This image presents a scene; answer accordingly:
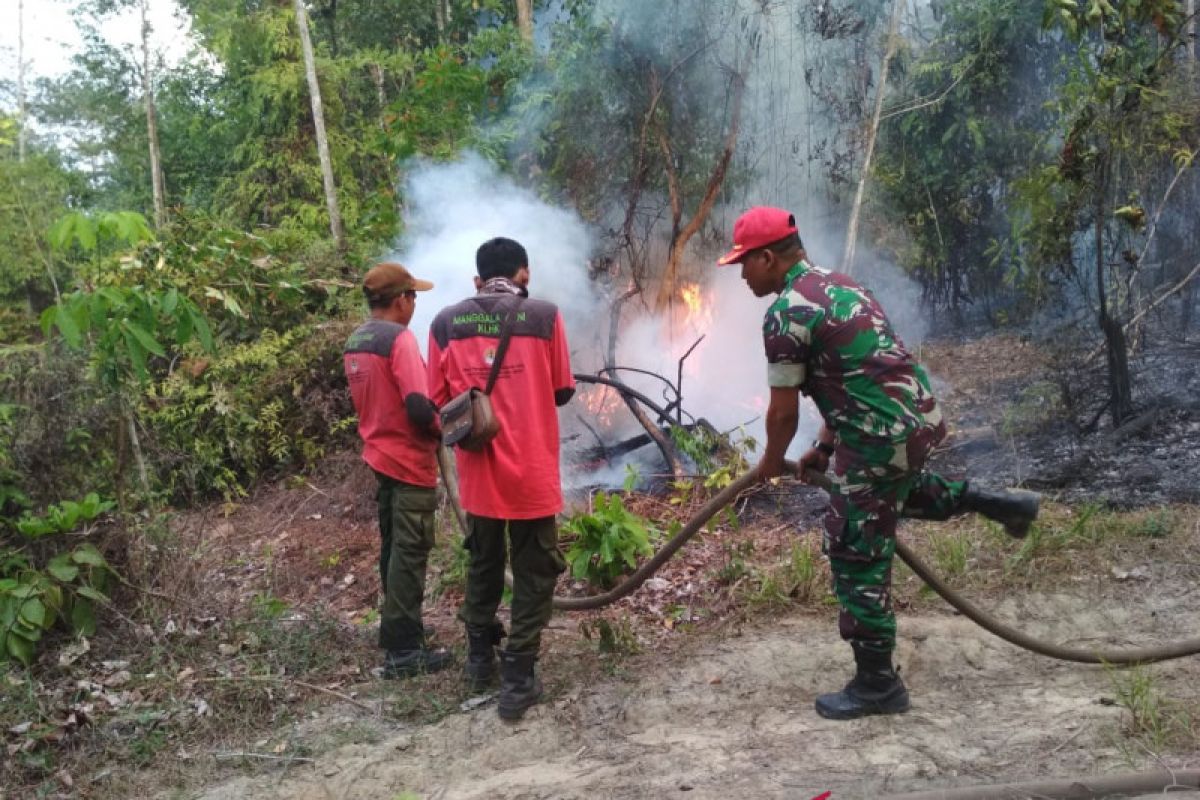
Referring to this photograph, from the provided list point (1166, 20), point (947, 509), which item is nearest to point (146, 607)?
point (947, 509)

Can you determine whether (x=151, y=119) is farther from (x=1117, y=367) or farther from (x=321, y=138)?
(x=1117, y=367)

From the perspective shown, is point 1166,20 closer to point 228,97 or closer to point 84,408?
point 84,408

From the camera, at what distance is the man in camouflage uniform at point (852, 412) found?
3561 millimetres

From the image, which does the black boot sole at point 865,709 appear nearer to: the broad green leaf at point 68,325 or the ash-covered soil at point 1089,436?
the ash-covered soil at point 1089,436

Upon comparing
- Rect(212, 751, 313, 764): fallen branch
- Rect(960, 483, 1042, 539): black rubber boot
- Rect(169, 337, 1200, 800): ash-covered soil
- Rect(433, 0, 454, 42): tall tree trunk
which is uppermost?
Rect(433, 0, 454, 42): tall tree trunk

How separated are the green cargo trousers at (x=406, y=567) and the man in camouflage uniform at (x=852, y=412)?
187 cm

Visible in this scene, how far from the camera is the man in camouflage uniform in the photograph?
11.7 ft

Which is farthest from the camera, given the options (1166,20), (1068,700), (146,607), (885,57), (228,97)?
(228,97)

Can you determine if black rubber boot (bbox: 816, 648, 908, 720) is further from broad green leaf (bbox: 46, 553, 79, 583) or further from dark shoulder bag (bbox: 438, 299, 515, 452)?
broad green leaf (bbox: 46, 553, 79, 583)

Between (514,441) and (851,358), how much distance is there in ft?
4.98

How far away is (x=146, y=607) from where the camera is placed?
468cm

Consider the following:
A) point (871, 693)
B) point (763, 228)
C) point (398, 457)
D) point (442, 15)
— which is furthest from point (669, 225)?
point (442, 15)

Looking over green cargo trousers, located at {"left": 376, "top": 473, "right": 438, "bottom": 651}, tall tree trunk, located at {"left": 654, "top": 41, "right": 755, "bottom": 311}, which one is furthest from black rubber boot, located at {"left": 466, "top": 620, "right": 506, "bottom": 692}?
tall tree trunk, located at {"left": 654, "top": 41, "right": 755, "bottom": 311}

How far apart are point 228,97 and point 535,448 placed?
1616 centimetres
